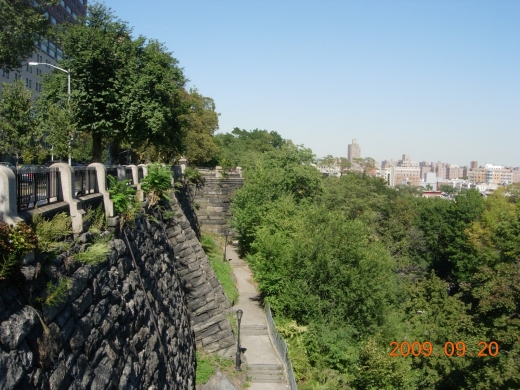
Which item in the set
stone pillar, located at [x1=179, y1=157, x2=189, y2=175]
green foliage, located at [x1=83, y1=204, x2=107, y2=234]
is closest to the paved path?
stone pillar, located at [x1=179, y1=157, x2=189, y2=175]

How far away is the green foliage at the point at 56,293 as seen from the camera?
17.8 ft

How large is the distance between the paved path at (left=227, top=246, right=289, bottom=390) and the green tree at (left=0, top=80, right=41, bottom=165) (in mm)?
10595

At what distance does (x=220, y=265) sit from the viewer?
87.5 ft

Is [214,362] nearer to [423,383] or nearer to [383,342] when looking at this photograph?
[383,342]

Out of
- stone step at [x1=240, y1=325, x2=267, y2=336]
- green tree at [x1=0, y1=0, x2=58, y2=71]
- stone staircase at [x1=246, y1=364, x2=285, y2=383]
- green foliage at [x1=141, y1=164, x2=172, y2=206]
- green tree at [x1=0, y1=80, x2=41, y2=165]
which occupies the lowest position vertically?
stone staircase at [x1=246, y1=364, x2=285, y2=383]

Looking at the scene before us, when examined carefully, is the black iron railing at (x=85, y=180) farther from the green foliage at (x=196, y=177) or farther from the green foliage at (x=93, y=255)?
the green foliage at (x=196, y=177)

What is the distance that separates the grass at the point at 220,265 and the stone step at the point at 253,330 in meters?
1.70

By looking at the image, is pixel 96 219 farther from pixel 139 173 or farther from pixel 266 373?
pixel 266 373

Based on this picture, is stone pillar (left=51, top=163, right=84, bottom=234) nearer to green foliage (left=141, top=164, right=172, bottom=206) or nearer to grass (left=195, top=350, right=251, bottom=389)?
green foliage (left=141, top=164, right=172, bottom=206)
